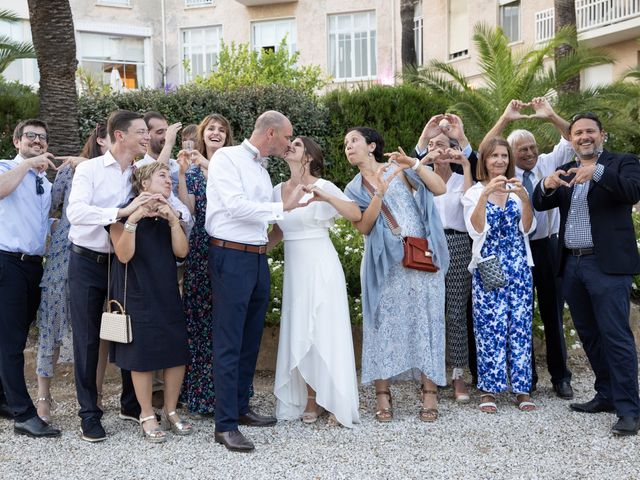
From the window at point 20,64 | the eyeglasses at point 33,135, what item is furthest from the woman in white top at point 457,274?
the window at point 20,64

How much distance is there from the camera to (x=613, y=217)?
213 inches

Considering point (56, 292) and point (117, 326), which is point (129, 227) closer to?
point (117, 326)

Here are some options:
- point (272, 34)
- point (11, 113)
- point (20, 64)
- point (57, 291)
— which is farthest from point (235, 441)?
Result: point (272, 34)

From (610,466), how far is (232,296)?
8.74 ft

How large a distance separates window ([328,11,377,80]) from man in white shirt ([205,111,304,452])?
22503 millimetres

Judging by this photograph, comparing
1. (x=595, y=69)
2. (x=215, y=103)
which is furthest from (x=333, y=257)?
(x=595, y=69)

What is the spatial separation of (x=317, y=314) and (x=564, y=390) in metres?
2.27

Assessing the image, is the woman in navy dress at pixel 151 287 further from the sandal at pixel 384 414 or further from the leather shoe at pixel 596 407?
the leather shoe at pixel 596 407

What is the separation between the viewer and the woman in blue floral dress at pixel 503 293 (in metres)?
5.85

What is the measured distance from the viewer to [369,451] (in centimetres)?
496

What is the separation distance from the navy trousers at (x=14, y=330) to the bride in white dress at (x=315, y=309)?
186 cm

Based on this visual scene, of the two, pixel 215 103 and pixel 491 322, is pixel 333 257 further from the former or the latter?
pixel 215 103

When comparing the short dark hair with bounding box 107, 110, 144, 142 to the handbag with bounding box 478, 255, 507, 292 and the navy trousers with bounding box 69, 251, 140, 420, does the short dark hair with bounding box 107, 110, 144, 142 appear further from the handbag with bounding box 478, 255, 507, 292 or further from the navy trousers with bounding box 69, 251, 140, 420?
the handbag with bounding box 478, 255, 507, 292

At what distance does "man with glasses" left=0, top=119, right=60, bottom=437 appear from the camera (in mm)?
5285
